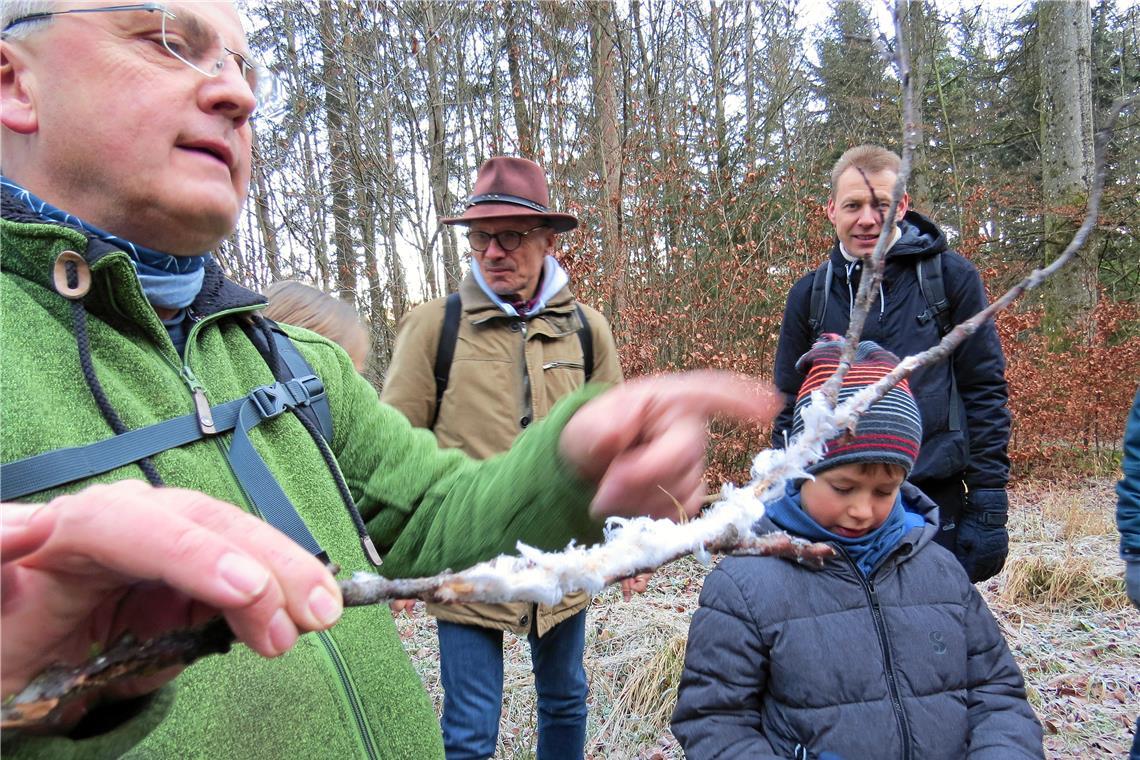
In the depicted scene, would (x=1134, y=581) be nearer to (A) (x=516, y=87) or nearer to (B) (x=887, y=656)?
(B) (x=887, y=656)

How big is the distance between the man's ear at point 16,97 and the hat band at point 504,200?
210 centimetres

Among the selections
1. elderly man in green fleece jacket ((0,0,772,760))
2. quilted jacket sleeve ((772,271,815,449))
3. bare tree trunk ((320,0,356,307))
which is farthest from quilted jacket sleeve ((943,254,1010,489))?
bare tree trunk ((320,0,356,307))

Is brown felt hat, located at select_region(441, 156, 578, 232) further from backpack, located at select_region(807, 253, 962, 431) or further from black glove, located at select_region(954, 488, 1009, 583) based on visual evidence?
black glove, located at select_region(954, 488, 1009, 583)

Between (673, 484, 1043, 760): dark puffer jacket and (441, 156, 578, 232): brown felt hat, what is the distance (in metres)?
1.78

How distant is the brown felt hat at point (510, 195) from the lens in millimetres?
2918

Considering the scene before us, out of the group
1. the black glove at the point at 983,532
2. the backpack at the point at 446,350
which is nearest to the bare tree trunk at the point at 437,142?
the backpack at the point at 446,350

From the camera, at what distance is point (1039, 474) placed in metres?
9.40

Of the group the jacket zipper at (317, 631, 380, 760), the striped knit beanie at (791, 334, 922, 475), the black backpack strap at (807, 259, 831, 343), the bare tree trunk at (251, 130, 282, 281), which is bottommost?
the jacket zipper at (317, 631, 380, 760)

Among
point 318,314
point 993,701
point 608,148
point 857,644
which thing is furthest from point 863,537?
point 608,148

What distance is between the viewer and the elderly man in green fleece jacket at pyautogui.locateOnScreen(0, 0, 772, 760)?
0.85m

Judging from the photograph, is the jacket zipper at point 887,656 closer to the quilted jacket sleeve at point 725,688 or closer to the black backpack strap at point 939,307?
the quilted jacket sleeve at point 725,688

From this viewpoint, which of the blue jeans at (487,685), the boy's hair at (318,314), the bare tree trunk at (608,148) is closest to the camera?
the blue jeans at (487,685)

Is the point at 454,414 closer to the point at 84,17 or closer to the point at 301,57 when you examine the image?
the point at 84,17

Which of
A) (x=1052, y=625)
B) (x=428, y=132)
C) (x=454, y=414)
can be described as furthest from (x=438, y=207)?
(x=1052, y=625)
